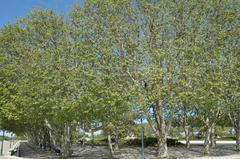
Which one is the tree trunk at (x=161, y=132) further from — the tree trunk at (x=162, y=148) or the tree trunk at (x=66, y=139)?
the tree trunk at (x=66, y=139)

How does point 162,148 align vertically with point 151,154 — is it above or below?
above

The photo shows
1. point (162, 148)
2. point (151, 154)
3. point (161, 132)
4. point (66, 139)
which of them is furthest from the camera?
point (151, 154)

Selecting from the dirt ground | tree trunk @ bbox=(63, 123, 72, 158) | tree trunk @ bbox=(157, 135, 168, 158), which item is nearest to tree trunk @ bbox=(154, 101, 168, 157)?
tree trunk @ bbox=(157, 135, 168, 158)

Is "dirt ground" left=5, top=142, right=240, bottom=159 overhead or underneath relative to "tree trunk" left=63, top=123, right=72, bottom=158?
underneath

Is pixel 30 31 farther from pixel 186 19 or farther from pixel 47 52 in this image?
pixel 186 19

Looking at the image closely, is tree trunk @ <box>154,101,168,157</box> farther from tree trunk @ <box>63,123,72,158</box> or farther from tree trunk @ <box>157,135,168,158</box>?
tree trunk @ <box>63,123,72,158</box>

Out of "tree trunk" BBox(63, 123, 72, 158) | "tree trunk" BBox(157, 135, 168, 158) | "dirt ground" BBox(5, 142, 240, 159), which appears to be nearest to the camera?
"tree trunk" BBox(157, 135, 168, 158)

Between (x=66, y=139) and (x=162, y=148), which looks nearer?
(x=162, y=148)

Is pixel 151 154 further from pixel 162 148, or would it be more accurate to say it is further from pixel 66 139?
pixel 66 139

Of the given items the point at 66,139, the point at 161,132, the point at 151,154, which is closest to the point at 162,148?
the point at 161,132

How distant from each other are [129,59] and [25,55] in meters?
9.76

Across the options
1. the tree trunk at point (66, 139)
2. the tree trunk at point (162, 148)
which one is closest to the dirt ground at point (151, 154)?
the tree trunk at point (66, 139)

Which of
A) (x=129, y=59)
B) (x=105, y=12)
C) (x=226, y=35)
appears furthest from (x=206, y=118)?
(x=105, y=12)

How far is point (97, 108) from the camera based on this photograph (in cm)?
2444
